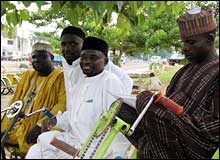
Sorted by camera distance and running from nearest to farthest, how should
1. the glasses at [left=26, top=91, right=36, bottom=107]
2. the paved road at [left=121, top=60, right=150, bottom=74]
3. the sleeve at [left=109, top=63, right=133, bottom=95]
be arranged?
the sleeve at [left=109, top=63, right=133, bottom=95] → the glasses at [left=26, top=91, right=36, bottom=107] → the paved road at [left=121, top=60, right=150, bottom=74]

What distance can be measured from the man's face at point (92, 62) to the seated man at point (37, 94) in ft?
1.88

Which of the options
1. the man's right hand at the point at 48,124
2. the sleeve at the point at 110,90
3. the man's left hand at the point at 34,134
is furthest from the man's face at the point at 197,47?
the man's left hand at the point at 34,134

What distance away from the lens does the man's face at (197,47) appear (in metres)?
2.73

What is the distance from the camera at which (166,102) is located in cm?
242

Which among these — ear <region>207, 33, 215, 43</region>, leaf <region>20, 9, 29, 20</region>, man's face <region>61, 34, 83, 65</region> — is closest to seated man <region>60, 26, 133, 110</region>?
man's face <region>61, 34, 83, 65</region>

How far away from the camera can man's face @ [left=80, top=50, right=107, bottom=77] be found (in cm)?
326

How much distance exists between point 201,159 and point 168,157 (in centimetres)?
22

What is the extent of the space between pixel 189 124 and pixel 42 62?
1.94 meters

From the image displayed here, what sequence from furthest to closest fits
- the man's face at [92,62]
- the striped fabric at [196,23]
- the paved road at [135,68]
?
the paved road at [135,68], the man's face at [92,62], the striped fabric at [196,23]

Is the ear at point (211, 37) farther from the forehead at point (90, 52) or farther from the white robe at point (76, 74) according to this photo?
the forehead at point (90, 52)

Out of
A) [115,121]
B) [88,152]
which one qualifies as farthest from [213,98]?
[88,152]

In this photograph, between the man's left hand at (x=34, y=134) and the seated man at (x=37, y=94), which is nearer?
the man's left hand at (x=34, y=134)

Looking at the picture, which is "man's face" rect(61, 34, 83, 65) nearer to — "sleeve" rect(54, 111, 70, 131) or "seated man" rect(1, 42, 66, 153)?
"seated man" rect(1, 42, 66, 153)

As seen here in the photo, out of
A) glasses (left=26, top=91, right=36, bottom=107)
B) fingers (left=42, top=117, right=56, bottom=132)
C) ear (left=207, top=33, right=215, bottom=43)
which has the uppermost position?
ear (left=207, top=33, right=215, bottom=43)
